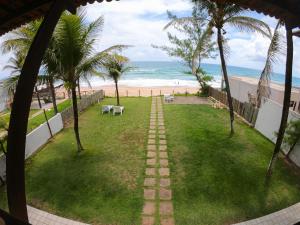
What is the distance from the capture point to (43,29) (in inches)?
97.3

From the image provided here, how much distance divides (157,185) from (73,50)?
17.1ft

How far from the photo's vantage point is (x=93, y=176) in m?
7.47

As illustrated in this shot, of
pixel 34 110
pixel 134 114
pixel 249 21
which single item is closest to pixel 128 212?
pixel 249 21

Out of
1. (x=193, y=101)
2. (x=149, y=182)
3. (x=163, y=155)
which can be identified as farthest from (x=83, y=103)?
(x=149, y=182)

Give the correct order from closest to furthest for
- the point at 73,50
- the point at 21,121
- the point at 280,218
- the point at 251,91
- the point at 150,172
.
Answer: the point at 21,121 < the point at 280,218 < the point at 150,172 < the point at 73,50 < the point at 251,91

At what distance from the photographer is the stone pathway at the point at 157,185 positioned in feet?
18.4

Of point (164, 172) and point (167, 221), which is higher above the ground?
point (164, 172)

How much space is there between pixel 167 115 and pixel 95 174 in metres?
8.05

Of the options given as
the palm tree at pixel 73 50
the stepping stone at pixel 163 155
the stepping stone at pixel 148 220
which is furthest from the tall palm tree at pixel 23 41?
the stepping stone at pixel 148 220

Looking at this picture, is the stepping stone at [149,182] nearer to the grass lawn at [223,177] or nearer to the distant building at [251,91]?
the grass lawn at [223,177]

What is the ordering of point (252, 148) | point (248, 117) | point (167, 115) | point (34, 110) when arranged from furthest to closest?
1. point (34, 110)
2. point (167, 115)
3. point (248, 117)
4. point (252, 148)

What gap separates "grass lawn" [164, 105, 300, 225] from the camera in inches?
228

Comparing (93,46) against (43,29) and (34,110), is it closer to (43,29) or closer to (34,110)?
(43,29)

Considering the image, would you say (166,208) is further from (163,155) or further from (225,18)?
(225,18)
